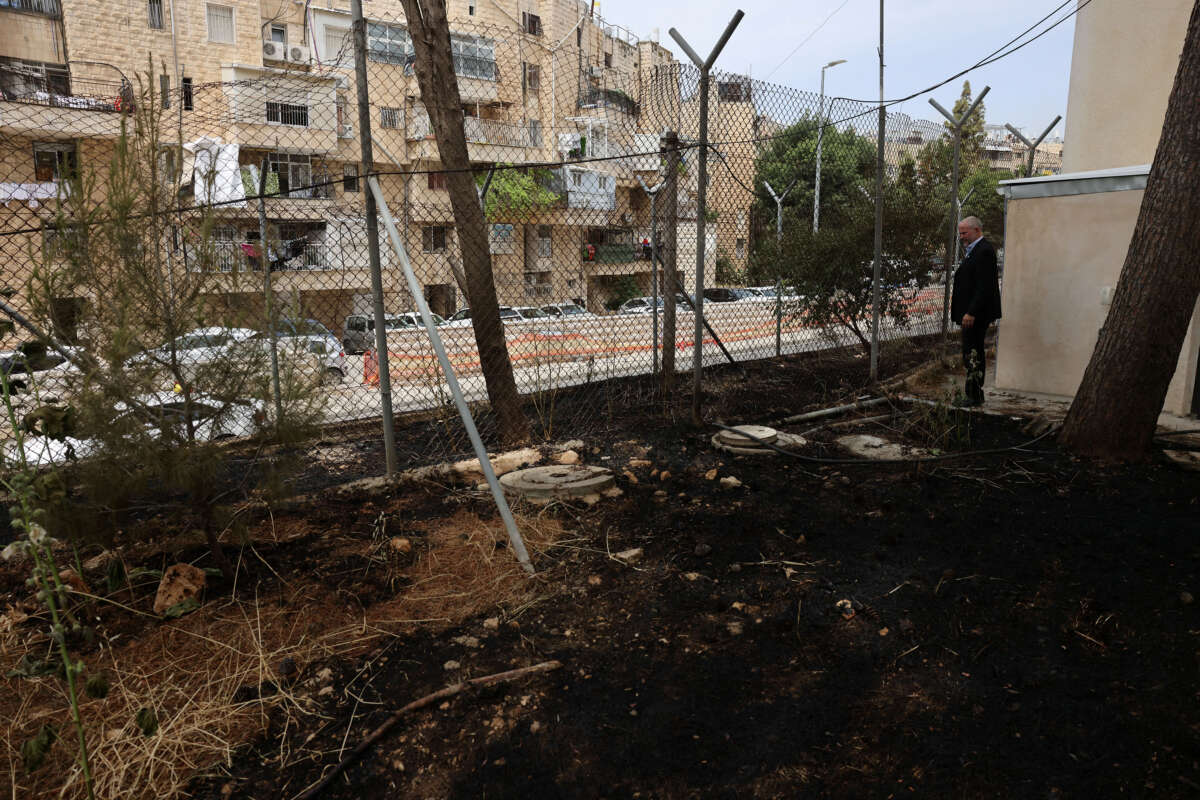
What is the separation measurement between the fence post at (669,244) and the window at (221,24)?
26433 mm

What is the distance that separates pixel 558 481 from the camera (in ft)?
14.6

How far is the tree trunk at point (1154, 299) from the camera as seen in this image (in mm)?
4598

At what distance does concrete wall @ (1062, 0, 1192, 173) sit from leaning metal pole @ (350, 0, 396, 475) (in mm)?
8420

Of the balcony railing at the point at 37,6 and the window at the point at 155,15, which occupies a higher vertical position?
the window at the point at 155,15

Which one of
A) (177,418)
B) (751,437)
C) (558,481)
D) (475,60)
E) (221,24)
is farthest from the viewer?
(475,60)

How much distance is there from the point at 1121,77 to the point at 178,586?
10.3 metres

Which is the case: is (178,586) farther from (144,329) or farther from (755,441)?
(755,441)

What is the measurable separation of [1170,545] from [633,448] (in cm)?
312

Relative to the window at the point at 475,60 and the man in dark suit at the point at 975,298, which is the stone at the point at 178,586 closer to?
the man in dark suit at the point at 975,298

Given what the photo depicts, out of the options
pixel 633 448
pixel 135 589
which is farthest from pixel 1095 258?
pixel 135 589

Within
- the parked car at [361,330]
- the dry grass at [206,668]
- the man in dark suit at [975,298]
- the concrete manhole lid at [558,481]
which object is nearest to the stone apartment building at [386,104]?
the parked car at [361,330]

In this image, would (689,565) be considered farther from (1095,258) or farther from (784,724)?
(1095,258)

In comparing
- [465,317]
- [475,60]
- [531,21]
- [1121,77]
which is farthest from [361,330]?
[531,21]

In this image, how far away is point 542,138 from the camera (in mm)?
28250
